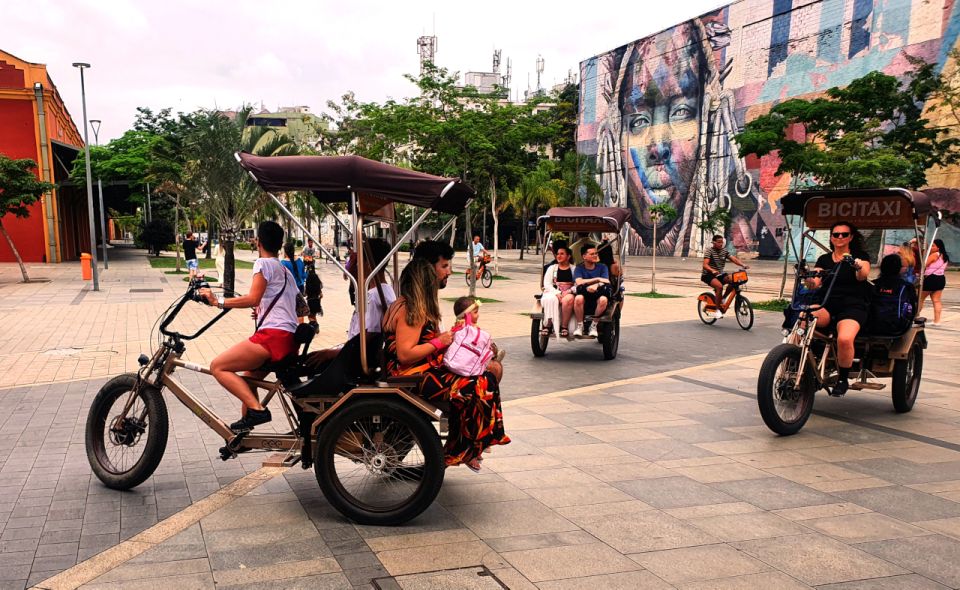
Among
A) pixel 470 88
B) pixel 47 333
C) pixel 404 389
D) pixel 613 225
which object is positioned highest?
pixel 470 88

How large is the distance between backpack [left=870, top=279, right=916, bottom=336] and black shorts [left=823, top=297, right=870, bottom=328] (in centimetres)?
23

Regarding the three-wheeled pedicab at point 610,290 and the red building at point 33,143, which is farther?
the red building at point 33,143

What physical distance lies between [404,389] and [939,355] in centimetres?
956

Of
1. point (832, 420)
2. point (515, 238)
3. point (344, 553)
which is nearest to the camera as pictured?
point (344, 553)

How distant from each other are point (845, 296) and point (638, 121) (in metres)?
47.9

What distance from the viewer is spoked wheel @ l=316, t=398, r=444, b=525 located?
13.6ft

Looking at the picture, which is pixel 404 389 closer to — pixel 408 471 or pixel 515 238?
pixel 408 471

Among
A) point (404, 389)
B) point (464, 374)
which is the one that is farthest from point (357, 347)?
point (464, 374)

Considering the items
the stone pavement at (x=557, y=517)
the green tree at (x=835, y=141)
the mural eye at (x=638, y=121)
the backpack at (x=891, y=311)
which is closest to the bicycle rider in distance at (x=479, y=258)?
the green tree at (x=835, y=141)

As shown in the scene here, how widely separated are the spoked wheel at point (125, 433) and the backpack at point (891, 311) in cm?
630

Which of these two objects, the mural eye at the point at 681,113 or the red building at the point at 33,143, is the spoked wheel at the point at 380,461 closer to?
the red building at the point at 33,143

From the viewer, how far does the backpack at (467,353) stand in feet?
14.1

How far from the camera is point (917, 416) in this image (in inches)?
276

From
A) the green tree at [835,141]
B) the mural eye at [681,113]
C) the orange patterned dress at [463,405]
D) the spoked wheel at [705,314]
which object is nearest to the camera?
the orange patterned dress at [463,405]
